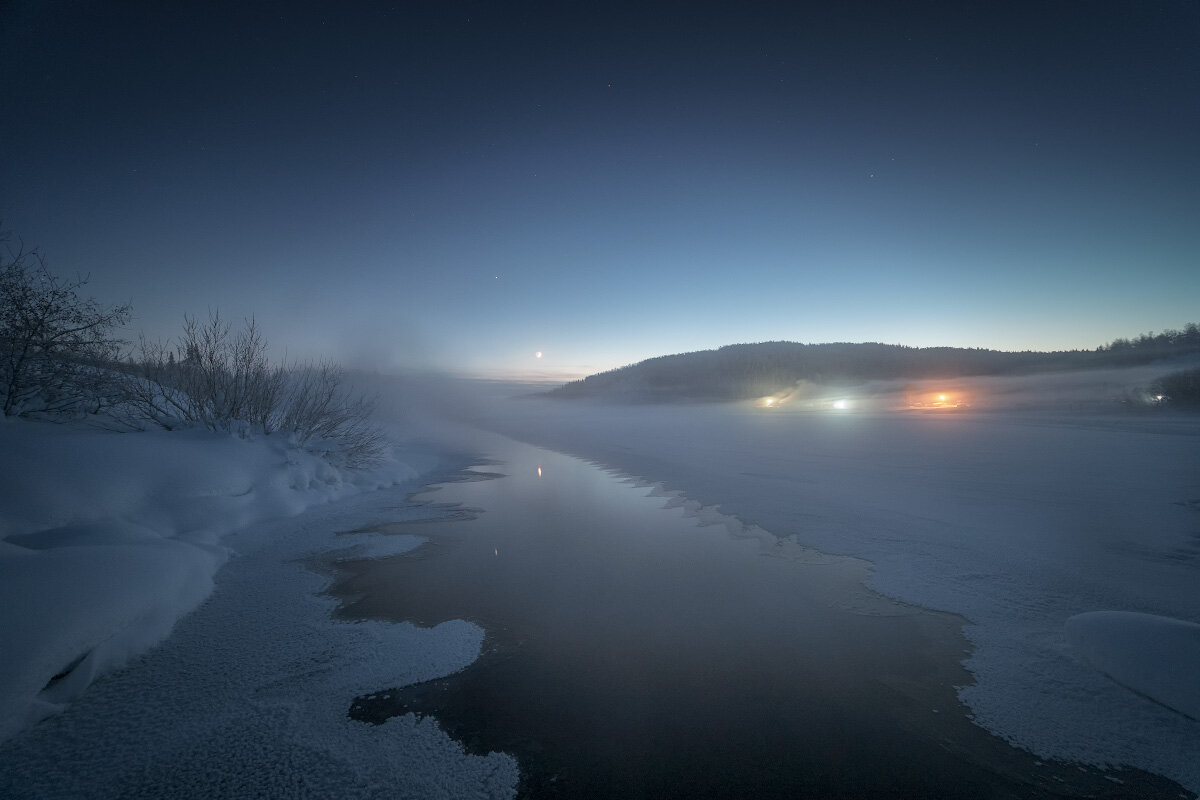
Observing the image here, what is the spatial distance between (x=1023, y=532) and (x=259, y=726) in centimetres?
890

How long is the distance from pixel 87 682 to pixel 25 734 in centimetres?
46

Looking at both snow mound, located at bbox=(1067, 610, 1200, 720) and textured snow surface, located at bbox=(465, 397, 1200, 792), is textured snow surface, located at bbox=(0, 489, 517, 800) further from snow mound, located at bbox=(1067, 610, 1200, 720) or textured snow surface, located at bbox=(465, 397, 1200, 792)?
snow mound, located at bbox=(1067, 610, 1200, 720)

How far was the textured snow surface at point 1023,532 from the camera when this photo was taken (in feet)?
9.68

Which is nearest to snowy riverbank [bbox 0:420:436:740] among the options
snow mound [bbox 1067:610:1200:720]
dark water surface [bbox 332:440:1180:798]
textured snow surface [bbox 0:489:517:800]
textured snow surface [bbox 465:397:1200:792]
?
textured snow surface [bbox 0:489:517:800]

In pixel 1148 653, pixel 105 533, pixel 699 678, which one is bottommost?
pixel 699 678

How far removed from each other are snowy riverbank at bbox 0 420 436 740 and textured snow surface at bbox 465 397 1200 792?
20.5ft

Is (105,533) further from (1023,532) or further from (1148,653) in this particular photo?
(1023,532)

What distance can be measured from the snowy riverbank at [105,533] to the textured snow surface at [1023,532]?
20.5 ft

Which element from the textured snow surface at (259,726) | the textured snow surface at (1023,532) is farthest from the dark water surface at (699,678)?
the textured snow surface at (1023,532)

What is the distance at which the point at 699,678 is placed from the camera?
11.4 ft

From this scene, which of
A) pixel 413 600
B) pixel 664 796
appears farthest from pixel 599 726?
pixel 413 600

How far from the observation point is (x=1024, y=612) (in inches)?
169

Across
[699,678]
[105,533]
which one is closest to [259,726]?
[699,678]

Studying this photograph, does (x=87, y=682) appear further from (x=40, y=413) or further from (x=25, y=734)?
(x=40, y=413)
